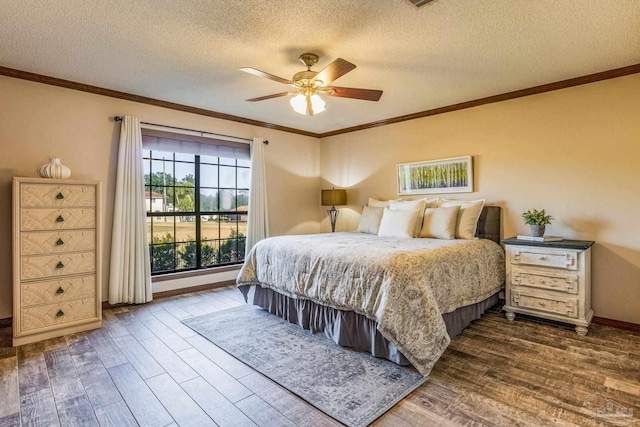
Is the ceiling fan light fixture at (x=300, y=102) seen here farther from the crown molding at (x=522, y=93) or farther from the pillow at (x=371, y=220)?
the crown molding at (x=522, y=93)

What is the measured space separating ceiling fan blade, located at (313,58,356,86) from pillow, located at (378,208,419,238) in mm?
1911

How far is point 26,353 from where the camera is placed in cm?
262

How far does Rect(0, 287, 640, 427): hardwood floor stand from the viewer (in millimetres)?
1827

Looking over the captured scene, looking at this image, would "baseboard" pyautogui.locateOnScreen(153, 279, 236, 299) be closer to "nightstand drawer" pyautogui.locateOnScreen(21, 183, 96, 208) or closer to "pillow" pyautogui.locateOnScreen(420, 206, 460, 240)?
"nightstand drawer" pyautogui.locateOnScreen(21, 183, 96, 208)

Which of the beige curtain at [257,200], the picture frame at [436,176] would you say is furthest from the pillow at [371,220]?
the beige curtain at [257,200]

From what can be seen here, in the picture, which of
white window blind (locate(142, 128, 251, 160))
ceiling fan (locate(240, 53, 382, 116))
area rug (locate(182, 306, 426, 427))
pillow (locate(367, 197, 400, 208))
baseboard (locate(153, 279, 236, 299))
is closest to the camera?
area rug (locate(182, 306, 426, 427))

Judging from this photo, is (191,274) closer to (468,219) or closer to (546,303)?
(468,219)

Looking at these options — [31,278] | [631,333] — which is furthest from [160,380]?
[631,333]

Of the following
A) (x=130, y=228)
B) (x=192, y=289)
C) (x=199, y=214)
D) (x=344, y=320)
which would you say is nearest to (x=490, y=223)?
(x=344, y=320)

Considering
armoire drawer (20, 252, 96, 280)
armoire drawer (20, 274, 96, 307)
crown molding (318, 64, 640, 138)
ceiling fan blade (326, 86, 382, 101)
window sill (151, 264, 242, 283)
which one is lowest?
window sill (151, 264, 242, 283)

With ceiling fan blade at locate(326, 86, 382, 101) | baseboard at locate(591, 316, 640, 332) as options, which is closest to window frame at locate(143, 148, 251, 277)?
ceiling fan blade at locate(326, 86, 382, 101)

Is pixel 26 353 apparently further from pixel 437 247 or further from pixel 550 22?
pixel 550 22

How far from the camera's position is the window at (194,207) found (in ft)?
14.1

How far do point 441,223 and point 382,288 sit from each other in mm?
1656
